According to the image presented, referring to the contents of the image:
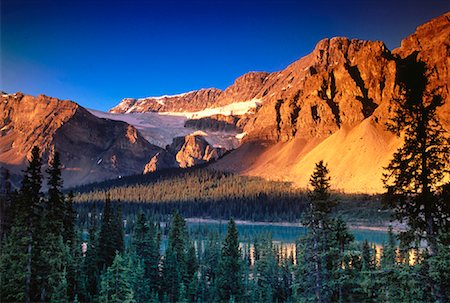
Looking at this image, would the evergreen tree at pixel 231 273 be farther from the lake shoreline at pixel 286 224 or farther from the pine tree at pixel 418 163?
the lake shoreline at pixel 286 224

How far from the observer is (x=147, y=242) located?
5359cm

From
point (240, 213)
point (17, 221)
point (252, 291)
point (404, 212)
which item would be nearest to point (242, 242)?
point (252, 291)

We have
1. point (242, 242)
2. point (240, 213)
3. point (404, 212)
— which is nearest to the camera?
point (404, 212)

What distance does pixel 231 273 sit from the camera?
48.0m

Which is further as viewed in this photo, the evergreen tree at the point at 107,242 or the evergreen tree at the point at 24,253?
the evergreen tree at the point at 107,242

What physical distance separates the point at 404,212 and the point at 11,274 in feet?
79.5

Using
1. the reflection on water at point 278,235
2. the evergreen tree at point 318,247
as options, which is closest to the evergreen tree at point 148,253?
the evergreen tree at point 318,247

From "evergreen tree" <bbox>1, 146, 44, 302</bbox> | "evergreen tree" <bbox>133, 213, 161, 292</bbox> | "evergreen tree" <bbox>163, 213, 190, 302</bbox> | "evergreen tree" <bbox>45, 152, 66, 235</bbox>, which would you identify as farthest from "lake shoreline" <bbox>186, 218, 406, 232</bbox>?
"evergreen tree" <bbox>1, 146, 44, 302</bbox>

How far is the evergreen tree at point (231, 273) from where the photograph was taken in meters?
47.7

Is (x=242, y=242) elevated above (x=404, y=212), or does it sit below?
below

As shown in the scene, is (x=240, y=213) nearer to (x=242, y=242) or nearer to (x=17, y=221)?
(x=242, y=242)

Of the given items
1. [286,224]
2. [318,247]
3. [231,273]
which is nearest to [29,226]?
[318,247]

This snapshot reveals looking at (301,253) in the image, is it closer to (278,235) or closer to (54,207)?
(54,207)

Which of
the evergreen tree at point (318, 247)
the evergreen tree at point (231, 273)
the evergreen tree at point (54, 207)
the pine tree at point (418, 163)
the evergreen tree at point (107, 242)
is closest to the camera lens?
the pine tree at point (418, 163)
